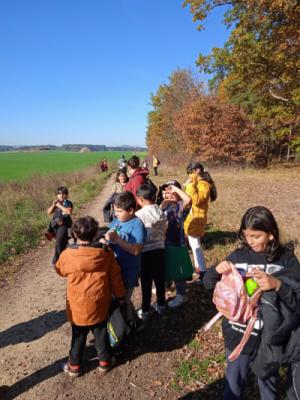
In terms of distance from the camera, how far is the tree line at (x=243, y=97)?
9.89 m

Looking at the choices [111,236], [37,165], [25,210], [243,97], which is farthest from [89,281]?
[37,165]

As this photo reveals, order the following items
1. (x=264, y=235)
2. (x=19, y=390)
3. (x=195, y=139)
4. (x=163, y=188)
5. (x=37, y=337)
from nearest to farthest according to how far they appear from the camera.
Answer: (x=264, y=235) < (x=19, y=390) < (x=37, y=337) < (x=163, y=188) < (x=195, y=139)

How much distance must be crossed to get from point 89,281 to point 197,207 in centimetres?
276

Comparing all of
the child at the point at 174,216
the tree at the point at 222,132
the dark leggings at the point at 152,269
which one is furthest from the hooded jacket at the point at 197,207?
the tree at the point at 222,132

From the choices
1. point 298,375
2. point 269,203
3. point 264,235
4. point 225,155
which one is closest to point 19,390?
point 298,375

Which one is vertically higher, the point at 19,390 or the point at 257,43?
the point at 257,43

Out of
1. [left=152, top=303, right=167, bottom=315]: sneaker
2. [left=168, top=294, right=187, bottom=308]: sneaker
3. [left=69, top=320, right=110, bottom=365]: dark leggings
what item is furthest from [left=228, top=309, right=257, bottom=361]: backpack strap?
[left=168, top=294, right=187, bottom=308]: sneaker

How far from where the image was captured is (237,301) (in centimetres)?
199

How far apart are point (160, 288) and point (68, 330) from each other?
1.47 meters

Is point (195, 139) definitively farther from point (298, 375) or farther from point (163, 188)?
point (298, 375)

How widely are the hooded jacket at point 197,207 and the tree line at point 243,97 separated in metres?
6.85

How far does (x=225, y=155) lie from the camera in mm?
27734

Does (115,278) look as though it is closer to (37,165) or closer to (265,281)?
(265,281)

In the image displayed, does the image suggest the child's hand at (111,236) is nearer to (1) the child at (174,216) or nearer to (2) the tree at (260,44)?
(1) the child at (174,216)
